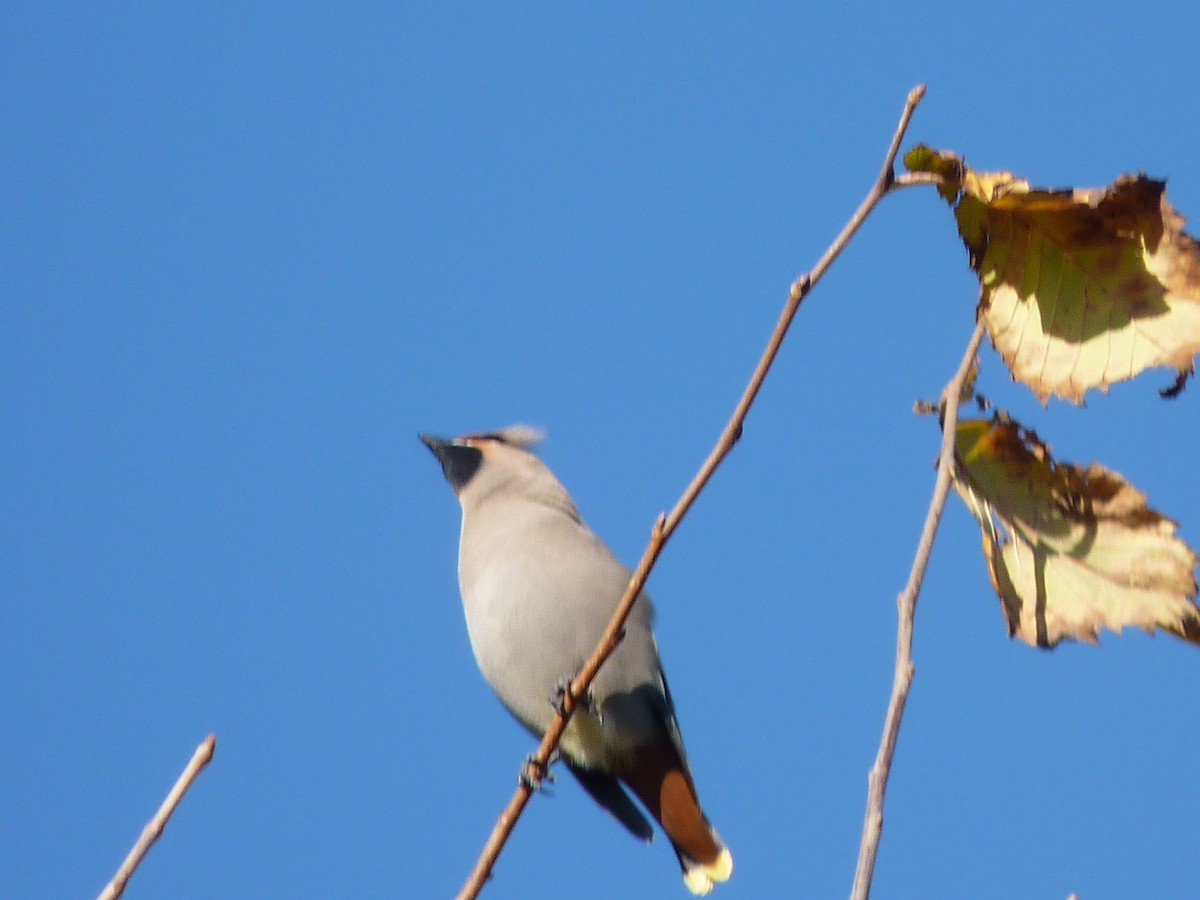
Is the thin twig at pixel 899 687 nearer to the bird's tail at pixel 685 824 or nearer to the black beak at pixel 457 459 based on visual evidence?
the bird's tail at pixel 685 824

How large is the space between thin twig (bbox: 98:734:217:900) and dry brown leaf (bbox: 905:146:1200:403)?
3.76ft

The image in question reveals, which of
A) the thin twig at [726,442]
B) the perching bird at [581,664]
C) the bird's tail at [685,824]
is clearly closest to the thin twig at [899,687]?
the thin twig at [726,442]

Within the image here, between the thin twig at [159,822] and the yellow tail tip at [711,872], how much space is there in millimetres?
2677

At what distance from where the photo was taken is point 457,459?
206 inches

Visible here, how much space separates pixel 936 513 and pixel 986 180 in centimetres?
67

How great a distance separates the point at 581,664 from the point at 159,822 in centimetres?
237

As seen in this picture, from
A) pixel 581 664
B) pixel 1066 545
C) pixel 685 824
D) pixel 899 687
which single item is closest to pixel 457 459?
pixel 581 664

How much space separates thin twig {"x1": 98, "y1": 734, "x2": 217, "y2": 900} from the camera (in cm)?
176

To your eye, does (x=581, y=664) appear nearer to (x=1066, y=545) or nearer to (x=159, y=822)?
(x=1066, y=545)

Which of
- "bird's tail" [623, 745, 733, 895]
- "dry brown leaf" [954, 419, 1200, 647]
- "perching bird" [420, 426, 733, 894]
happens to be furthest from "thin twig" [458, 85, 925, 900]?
"bird's tail" [623, 745, 733, 895]

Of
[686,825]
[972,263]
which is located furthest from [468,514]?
[972,263]

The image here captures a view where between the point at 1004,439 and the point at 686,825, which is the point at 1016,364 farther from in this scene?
the point at 686,825

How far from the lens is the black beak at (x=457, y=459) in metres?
5.15

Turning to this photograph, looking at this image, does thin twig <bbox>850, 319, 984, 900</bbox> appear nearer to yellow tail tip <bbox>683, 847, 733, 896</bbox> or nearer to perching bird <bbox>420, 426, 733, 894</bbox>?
perching bird <bbox>420, 426, 733, 894</bbox>
